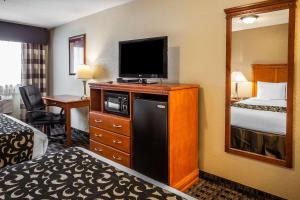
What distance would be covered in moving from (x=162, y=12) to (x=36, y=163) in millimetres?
2262

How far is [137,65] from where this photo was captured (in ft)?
9.51

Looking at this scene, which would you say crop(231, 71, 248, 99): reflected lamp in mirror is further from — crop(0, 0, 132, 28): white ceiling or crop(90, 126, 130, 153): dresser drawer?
crop(0, 0, 132, 28): white ceiling

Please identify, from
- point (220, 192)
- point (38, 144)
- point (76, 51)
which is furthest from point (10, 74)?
point (220, 192)

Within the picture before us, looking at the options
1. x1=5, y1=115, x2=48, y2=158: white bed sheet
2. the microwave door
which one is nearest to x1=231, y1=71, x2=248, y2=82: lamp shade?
the microwave door

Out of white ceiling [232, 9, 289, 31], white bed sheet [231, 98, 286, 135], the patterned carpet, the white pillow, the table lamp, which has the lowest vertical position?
the patterned carpet

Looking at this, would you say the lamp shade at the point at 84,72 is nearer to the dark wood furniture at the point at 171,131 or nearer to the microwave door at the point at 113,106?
the dark wood furniture at the point at 171,131

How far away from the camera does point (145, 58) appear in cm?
278

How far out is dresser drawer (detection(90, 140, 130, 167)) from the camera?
2.69m

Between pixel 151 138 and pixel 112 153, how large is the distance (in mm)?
734

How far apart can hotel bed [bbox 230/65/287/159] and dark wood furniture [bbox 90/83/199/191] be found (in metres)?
0.45

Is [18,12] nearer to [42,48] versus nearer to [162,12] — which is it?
[42,48]

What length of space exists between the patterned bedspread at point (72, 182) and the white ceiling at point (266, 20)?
179 cm

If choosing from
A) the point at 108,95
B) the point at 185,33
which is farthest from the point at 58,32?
the point at 185,33

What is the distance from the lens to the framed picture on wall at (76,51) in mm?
4254
